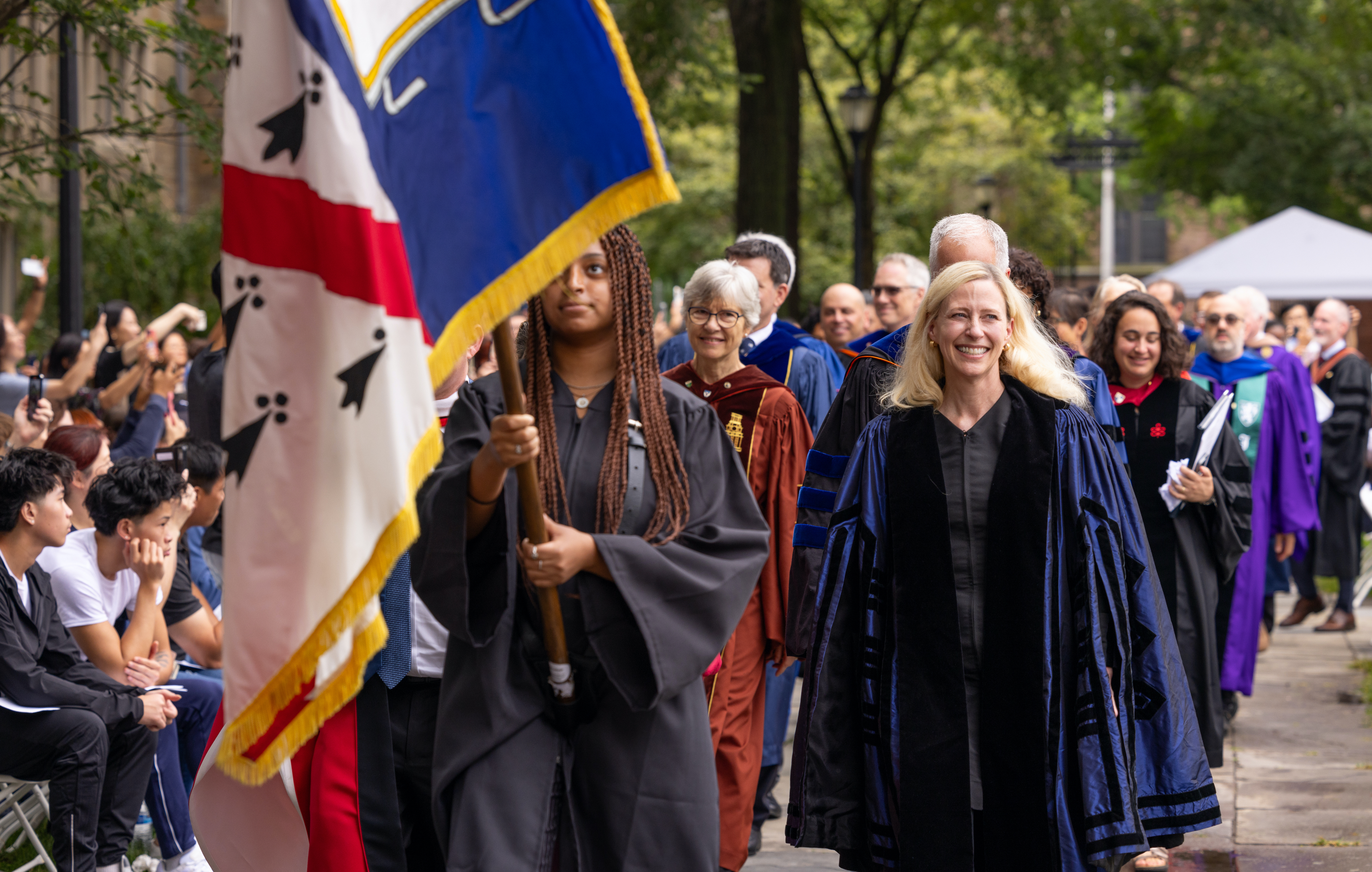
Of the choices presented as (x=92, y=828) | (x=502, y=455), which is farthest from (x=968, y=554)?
(x=92, y=828)

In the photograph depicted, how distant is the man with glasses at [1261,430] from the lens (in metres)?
8.13

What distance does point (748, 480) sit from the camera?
511 centimetres

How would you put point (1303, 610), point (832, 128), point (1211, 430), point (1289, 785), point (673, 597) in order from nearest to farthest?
point (673, 597) → point (1211, 430) → point (1289, 785) → point (1303, 610) → point (832, 128)

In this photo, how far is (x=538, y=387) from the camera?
347 cm

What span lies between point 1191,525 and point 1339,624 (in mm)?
Result: 5972

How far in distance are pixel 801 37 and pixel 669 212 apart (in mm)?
15467

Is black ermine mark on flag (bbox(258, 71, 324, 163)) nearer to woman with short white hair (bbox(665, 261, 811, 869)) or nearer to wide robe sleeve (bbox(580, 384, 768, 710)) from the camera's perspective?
wide robe sleeve (bbox(580, 384, 768, 710))

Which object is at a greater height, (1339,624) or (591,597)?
(591,597)

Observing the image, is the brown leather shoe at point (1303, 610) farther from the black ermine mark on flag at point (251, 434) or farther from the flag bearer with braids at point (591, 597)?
the black ermine mark on flag at point (251, 434)

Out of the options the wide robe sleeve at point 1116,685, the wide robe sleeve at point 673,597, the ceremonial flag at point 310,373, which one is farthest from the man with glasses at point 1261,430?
the ceremonial flag at point 310,373

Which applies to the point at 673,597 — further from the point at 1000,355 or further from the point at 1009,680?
the point at 1000,355

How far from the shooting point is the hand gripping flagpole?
308 cm

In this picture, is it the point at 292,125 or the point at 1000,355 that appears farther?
the point at 1000,355

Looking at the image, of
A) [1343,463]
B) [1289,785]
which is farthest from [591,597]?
[1343,463]
